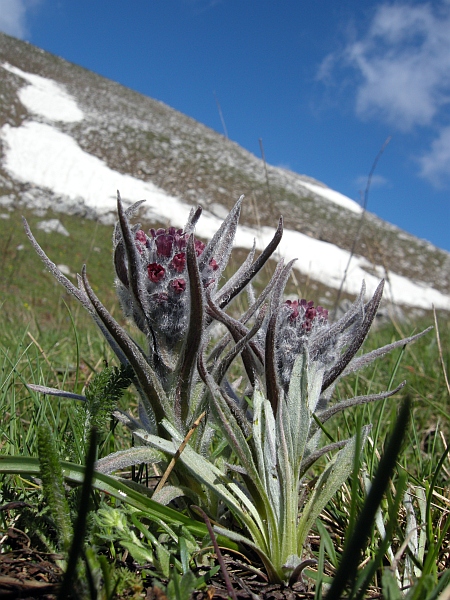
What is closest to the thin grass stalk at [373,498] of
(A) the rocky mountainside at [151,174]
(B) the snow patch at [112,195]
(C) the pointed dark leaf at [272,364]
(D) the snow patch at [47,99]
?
(C) the pointed dark leaf at [272,364]

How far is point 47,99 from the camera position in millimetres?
26812

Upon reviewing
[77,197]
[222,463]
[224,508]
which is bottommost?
[224,508]

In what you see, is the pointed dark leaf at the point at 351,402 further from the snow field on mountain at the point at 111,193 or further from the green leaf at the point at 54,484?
the snow field on mountain at the point at 111,193

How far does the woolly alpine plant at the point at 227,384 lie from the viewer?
1.02m

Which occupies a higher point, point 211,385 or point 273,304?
point 273,304

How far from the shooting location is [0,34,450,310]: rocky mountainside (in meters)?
19.2

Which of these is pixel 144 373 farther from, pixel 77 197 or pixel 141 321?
pixel 77 197

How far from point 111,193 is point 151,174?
4.53 m

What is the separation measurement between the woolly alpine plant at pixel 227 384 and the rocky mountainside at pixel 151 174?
16048 millimetres

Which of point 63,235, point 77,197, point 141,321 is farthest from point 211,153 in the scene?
point 141,321

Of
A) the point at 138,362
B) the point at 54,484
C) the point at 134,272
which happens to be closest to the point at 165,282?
the point at 134,272

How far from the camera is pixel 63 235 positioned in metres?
14.0

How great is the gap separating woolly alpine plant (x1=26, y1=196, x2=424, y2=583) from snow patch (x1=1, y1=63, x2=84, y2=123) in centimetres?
2709

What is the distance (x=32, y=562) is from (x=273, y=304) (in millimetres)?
735
